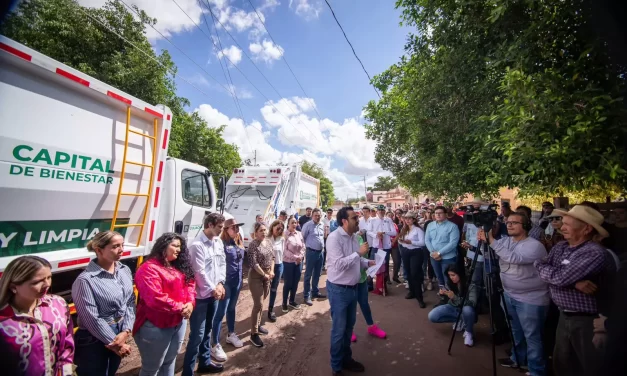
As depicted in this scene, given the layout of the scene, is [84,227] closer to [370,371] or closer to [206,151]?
[370,371]

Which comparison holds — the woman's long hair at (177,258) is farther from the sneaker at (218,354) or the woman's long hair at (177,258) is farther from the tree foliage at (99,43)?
→ the tree foliage at (99,43)

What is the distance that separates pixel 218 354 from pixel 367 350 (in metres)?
1.95

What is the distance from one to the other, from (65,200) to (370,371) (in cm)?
389

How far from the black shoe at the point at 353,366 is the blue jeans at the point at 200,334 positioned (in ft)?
5.34

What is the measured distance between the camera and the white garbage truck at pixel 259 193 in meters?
7.98

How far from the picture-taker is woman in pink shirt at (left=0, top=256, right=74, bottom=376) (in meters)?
1.45

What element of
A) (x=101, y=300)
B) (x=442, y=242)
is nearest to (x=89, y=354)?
(x=101, y=300)

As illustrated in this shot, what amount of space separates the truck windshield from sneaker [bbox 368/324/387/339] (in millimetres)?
3885

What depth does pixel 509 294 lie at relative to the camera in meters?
3.00

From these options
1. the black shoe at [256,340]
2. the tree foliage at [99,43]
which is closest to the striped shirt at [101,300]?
the black shoe at [256,340]

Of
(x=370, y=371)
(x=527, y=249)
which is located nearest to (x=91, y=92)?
(x=370, y=371)

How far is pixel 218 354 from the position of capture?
3.21 metres

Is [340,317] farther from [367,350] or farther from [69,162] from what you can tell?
[69,162]

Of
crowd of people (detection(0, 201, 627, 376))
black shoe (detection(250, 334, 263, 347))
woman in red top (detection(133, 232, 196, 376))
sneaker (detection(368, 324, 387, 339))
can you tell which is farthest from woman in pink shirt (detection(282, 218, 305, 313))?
woman in red top (detection(133, 232, 196, 376))
